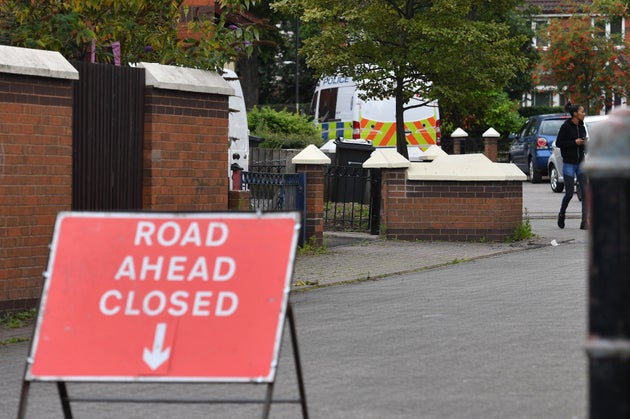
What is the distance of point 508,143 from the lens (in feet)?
151

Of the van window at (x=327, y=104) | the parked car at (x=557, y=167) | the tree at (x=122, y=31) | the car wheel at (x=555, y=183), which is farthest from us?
the van window at (x=327, y=104)

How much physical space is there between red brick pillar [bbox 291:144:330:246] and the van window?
14.4 m

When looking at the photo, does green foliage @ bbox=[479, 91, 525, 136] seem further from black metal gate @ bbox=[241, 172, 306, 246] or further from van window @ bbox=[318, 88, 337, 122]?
black metal gate @ bbox=[241, 172, 306, 246]

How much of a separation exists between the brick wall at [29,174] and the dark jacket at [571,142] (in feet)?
30.4

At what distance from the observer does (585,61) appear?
45469 mm

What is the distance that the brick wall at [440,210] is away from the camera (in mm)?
16328

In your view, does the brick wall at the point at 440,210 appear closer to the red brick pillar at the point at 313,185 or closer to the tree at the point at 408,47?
the red brick pillar at the point at 313,185

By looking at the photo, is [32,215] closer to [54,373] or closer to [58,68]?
[58,68]

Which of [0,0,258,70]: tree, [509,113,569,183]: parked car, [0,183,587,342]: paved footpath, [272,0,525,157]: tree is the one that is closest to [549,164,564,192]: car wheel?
[509,113,569,183]: parked car

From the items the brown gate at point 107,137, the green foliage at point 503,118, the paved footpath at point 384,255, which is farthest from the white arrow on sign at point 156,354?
the green foliage at point 503,118

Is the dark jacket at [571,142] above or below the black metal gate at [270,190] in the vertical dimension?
above

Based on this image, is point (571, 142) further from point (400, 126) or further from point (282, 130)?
point (282, 130)

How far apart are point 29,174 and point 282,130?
19496 millimetres

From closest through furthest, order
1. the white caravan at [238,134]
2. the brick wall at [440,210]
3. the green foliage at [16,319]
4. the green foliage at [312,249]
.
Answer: the green foliage at [16,319], the green foliage at [312,249], the brick wall at [440,210], the white caravan at [238,134]
